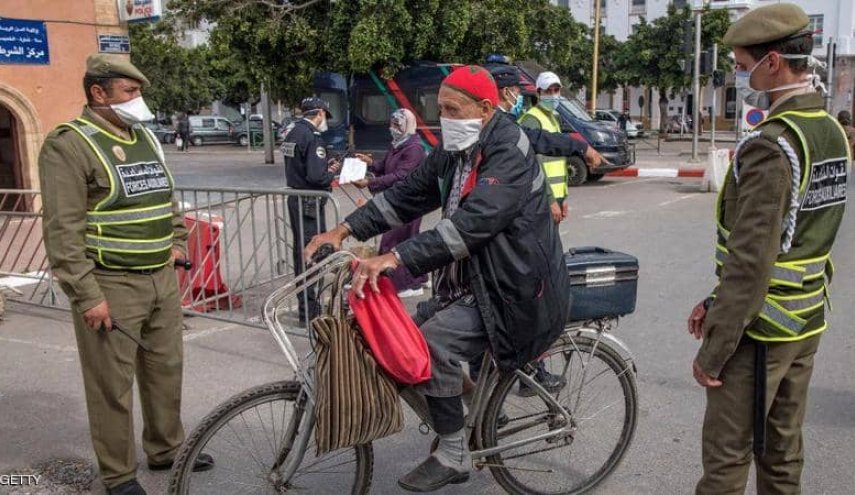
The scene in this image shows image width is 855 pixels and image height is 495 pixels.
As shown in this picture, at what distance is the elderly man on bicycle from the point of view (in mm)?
2910

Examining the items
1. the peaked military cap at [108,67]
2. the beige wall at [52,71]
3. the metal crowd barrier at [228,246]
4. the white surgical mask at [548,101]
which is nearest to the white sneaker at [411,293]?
the metal crowd barrier at [228,246]

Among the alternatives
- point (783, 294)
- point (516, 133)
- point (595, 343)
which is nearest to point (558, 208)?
point (595, 343)

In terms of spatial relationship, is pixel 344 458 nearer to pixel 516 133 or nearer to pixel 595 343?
pixel 595 343

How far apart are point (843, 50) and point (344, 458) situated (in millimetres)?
46073

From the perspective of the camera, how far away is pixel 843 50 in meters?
42.0

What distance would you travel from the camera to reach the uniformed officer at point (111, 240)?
329 centimetres

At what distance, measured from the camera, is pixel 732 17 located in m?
40.2

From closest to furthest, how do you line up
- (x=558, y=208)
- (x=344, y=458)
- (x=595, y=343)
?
(x=344, y=458) < (x=595, y=343) < (x=558, y=208)

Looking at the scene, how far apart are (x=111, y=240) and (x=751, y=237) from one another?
2.56 m

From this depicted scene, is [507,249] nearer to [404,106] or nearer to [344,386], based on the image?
[344,386]

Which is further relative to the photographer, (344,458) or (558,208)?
(558,208)

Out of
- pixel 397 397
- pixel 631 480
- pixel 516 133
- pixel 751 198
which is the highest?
pixel 516 133

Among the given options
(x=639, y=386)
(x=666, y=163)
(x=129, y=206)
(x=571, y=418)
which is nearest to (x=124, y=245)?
(x=129, y=206)

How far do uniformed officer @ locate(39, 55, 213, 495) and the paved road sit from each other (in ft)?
1.70
